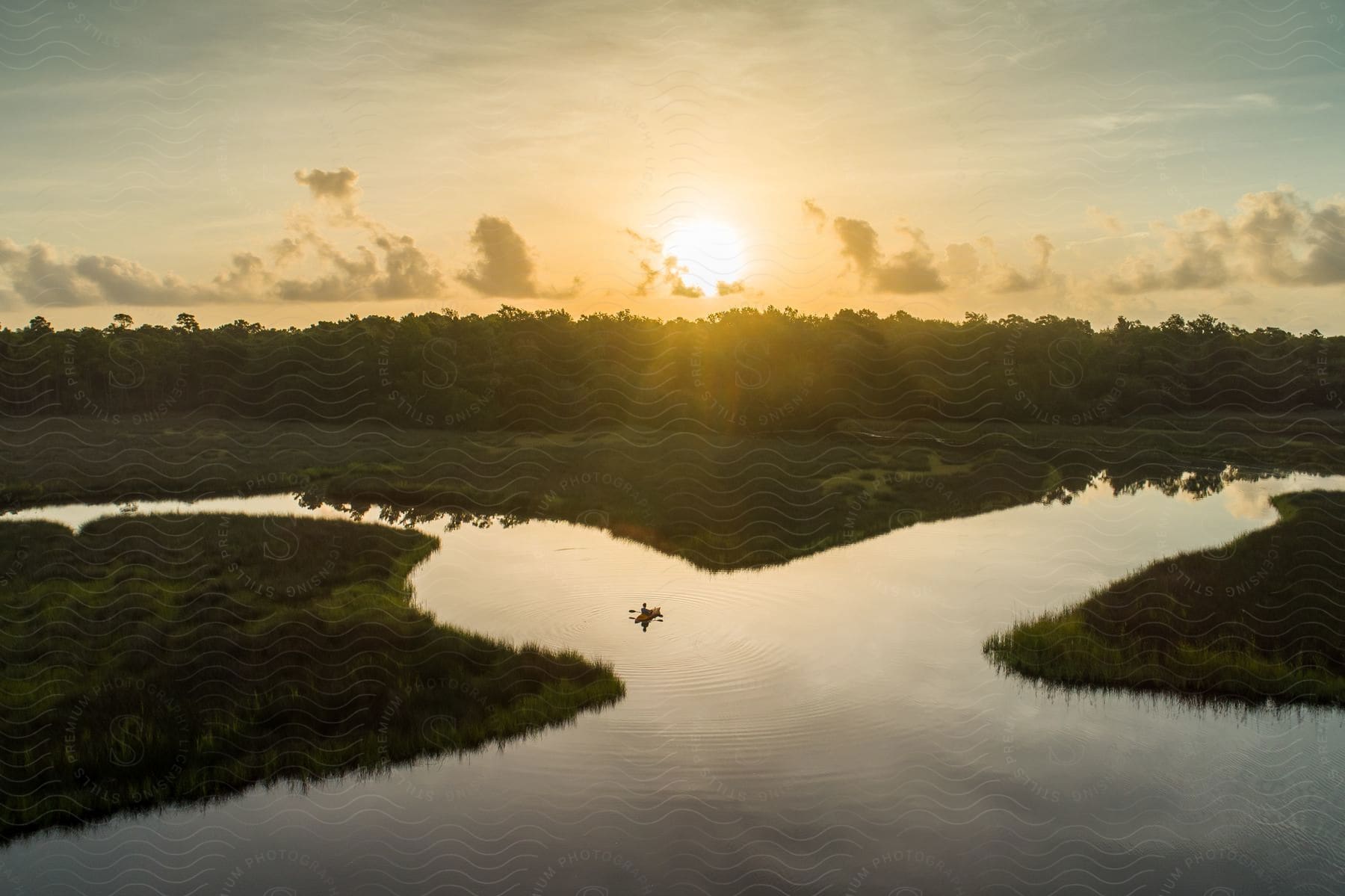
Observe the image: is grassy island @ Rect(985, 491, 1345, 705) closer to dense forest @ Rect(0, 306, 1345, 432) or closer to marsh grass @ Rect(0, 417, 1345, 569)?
marsh grass @ Rect(0, 417, 1345, 569)

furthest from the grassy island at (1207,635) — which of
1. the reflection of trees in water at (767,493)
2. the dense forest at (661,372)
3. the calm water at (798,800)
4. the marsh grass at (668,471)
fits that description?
the dense forest at (661,372)

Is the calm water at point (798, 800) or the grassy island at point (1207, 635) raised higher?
the grassy island at point (1207, 635)

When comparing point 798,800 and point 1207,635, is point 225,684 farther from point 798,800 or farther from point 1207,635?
point 1207,635

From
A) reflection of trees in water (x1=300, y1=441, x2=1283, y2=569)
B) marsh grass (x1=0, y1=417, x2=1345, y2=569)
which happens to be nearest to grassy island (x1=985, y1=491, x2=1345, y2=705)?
reflection of trees in water (x1=300, y1=441, x2=1283, y2=569)

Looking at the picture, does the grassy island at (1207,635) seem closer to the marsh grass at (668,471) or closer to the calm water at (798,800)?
the calm water at (798,800)

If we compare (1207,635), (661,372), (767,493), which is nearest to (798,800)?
(1207,635)
